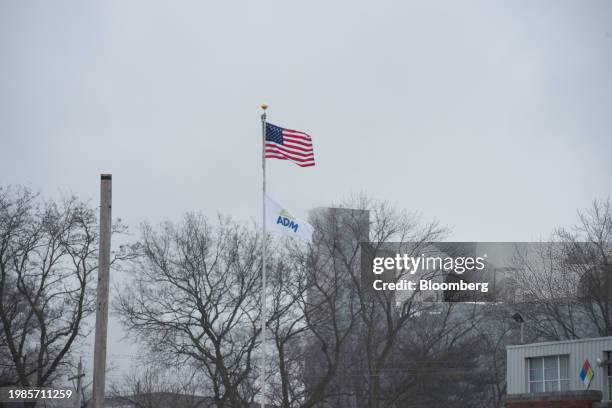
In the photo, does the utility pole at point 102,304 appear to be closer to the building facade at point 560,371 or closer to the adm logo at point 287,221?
the adm logo at point 287,221

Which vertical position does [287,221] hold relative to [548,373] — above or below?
above

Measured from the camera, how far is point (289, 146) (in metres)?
33.3

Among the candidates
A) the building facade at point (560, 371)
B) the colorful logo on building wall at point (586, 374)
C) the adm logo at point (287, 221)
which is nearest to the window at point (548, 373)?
the building facade at point (560, 371)

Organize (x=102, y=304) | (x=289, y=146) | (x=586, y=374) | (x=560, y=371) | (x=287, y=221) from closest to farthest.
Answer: (x=102, y=304)
(x=287, y=221)
(x=289, y=146)
(x=586, y=374)
(x=560, y=371)

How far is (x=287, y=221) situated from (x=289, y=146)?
3016 mm

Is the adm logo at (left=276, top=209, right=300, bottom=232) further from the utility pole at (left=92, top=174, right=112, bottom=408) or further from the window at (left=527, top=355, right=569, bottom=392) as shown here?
the window at (left=527, top=355, right=569, bottom=392)

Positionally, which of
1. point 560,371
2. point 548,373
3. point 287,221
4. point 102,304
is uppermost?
point 287,221

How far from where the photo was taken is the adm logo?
31562mm

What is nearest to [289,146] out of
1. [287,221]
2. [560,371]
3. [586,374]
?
[287,221]

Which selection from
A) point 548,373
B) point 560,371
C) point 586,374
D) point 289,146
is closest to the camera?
point 289,146

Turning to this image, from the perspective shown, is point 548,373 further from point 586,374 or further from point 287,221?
point 287,221

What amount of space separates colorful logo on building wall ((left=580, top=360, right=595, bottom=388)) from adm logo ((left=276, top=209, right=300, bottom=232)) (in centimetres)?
1410

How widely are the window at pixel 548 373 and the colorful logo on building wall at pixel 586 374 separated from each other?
113cm

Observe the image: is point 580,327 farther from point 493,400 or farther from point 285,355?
point 285,355
